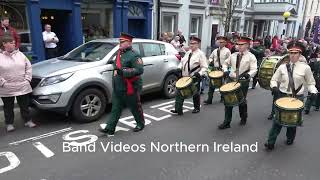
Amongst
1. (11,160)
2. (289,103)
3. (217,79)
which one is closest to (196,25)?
(217,79)

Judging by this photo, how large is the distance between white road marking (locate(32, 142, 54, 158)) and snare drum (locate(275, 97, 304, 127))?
345cm

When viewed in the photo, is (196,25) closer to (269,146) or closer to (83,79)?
(83,79)

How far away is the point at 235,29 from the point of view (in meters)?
23.4

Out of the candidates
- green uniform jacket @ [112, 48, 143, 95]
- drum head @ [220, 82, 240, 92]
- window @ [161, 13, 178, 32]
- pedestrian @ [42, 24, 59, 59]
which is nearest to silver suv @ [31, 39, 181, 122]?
green uniform jacket @ [112, 48, 143, 95]

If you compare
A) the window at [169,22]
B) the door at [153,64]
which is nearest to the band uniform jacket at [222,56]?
the door at [153,64]

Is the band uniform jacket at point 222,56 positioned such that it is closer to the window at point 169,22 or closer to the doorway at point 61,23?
the doorway at point 61,23

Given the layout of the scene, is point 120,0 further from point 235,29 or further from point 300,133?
point 235,29

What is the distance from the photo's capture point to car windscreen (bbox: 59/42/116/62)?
6.79 metres

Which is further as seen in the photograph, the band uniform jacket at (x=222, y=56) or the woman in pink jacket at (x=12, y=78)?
the band uniform jacket at (x=222, y=56)

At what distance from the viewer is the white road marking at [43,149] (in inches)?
190

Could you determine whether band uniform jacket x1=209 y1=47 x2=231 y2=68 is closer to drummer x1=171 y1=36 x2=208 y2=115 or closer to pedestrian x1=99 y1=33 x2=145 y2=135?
drummer x1=171 y1=36 x2=208 y2=115

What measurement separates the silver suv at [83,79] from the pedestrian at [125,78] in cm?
81

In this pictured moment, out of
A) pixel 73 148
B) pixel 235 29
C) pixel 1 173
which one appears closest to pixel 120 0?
pixel 73 148

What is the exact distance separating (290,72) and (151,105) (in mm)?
3586
